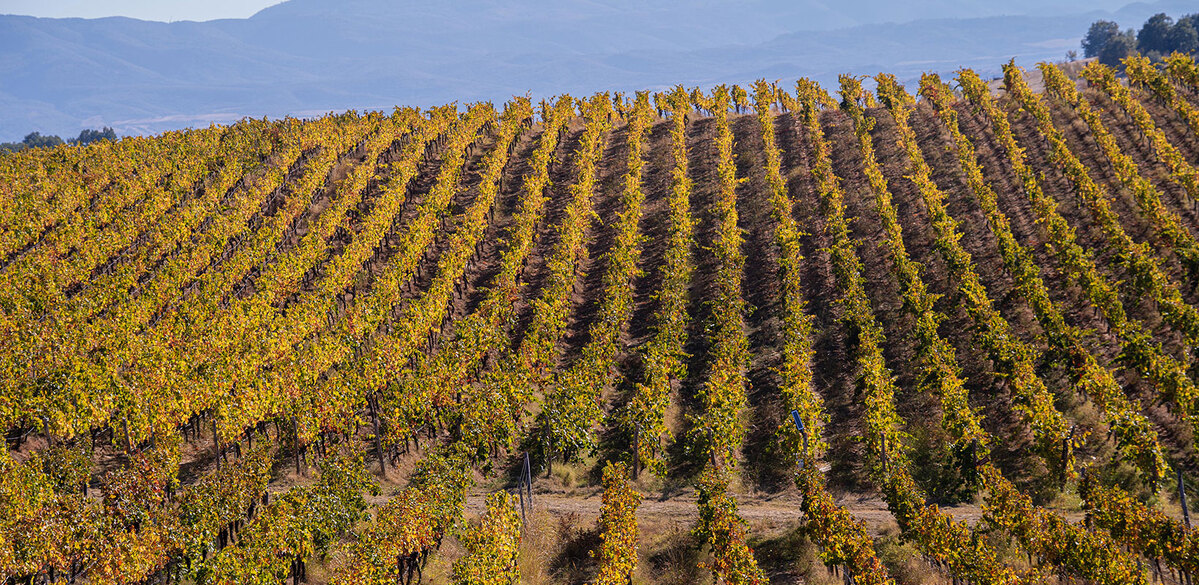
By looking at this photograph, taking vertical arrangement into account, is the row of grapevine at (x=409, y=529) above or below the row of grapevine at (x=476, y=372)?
below

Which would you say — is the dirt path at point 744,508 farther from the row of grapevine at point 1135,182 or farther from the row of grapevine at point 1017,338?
the row of grapevine at point 1135,182

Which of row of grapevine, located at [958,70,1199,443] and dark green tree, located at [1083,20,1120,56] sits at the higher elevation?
dark green tree, located at [1083,20,1120,56]

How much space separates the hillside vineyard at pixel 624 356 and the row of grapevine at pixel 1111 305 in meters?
0.15

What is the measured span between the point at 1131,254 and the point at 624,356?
1980cm

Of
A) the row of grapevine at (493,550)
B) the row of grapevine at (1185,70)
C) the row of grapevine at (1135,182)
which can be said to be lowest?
the row of grapevine at (493,550)

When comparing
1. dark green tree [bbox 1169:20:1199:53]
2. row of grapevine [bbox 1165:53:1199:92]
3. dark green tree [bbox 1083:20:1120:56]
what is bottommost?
row of grapevine [bbox 1165:53:1199:92]

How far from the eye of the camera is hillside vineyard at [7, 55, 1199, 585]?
22.6m

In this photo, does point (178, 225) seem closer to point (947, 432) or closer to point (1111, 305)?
point (947, 432)

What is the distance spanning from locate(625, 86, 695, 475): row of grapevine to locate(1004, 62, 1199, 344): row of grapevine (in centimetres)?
1666

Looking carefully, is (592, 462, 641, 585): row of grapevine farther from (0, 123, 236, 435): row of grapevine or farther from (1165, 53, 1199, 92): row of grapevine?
(1165, 53, 1199, 92): row of grapevine

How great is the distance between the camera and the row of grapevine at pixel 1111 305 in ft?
89.2

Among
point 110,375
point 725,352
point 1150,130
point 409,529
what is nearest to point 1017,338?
point 725,352

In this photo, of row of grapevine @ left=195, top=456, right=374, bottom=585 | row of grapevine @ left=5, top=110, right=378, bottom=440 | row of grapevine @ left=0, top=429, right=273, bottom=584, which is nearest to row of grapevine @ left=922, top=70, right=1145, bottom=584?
row of grapevine @ left=195, top=456, right=374, bottom=585

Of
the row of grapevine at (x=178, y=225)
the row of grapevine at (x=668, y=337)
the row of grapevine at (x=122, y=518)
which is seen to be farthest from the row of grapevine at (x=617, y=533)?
the row of grapevine at (x=178, y=225)
